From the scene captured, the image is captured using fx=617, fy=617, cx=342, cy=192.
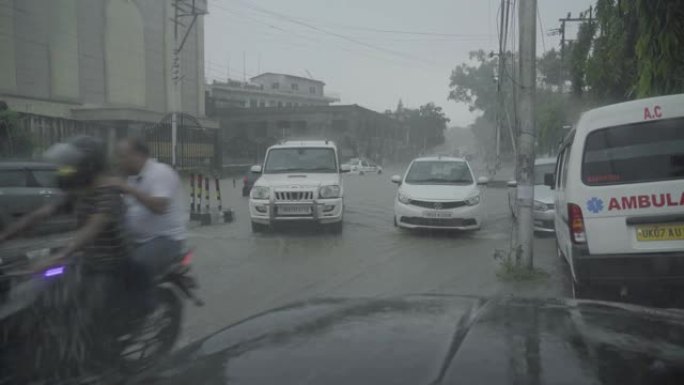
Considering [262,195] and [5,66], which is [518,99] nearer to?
[262,195]

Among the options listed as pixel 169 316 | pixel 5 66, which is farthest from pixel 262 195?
pixel 5 66

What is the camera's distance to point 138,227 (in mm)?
4578

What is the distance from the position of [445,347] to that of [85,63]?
2799 centimetres

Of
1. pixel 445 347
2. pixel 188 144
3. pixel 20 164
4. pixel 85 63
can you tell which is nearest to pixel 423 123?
pixel 188 144

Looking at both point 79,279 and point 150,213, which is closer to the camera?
point 79,279

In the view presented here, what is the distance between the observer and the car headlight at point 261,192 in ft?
38.5

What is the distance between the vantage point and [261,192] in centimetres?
1184

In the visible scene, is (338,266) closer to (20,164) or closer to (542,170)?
(20,164)

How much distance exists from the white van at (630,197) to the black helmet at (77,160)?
4.09 m

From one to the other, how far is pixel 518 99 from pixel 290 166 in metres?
6.10

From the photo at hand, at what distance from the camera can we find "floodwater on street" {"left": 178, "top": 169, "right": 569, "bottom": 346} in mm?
7098

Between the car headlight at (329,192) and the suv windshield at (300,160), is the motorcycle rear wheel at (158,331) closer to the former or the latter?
the car headlight at (329,192)

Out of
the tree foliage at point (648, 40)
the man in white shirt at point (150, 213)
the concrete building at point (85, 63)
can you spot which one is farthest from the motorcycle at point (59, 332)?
the concrete building at point (85, 63)

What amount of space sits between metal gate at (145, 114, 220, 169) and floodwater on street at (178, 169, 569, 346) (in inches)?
470
